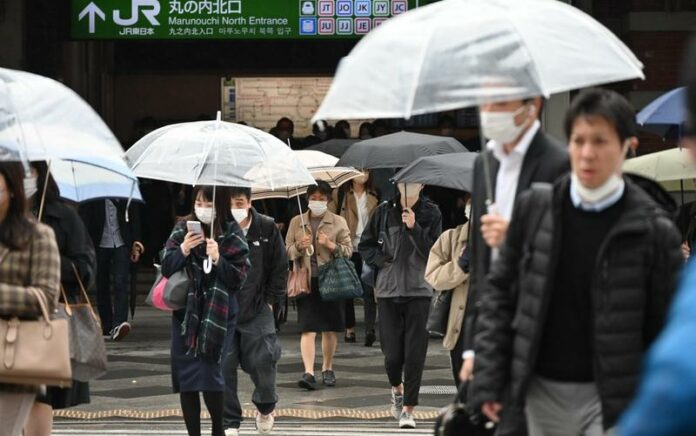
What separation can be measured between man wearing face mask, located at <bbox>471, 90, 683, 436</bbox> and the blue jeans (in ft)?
40.6

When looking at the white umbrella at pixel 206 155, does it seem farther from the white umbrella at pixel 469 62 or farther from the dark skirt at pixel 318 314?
the white umbrella at pixel 469 62

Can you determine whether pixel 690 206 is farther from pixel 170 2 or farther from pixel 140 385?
pixel 170 2

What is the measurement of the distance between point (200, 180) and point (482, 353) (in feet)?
14.2

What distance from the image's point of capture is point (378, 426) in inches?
430

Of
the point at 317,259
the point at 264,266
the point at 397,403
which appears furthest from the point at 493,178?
the point at 317,259

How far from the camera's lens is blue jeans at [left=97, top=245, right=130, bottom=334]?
55.0 feet

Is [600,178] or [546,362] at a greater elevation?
[600,178]

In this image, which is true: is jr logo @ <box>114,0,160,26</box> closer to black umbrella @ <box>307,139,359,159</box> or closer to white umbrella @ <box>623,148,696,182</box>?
black umbrella @ <box>307,139,359,159</box>

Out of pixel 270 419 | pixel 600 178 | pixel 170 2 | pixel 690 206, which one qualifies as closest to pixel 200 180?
pixel 270 419

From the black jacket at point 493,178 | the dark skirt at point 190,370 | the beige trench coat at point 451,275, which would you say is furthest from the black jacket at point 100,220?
the black jacket at point 493,178

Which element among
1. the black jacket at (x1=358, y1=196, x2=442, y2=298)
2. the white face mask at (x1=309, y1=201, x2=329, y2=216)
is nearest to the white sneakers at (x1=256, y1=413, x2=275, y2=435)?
the black jacket at (x1=358, y1=196, x2=442, y2=298)

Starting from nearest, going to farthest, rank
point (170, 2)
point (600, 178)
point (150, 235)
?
point (600, 178) → point (170, 2) → point (150, 235)

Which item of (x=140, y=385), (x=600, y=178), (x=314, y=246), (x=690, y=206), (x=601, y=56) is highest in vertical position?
(x=601, y=56)

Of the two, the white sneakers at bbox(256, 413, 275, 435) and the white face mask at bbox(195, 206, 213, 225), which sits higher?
the white face mask at bbox(195, 206, 213, 225)
